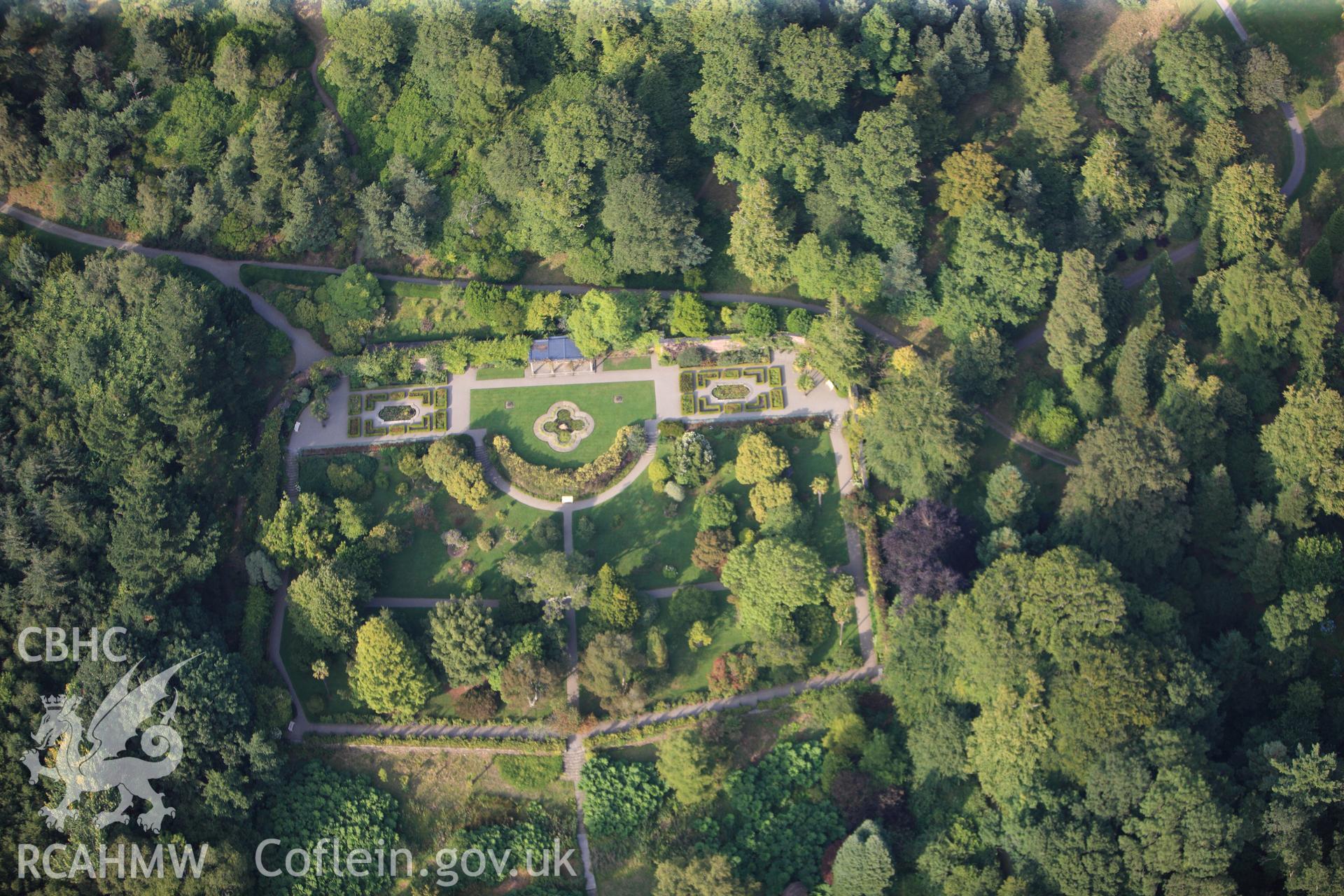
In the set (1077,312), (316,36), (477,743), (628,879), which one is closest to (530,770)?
(477,743)

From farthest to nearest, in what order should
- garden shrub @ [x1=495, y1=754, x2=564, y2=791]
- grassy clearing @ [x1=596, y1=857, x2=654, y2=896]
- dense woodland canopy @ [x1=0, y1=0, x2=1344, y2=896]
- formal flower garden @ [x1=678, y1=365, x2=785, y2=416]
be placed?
formal flower garden @ [x1=678, y1=365, x2=785, y2=416], garden shrub @ [x1=495, y1=754, x2=564, y2=791], grassy clearing @ [x1=596, y1=857, x2=654, y2=896], dense woodland canopy @ [x1=0, y1=0, x2=1344, y2=896]

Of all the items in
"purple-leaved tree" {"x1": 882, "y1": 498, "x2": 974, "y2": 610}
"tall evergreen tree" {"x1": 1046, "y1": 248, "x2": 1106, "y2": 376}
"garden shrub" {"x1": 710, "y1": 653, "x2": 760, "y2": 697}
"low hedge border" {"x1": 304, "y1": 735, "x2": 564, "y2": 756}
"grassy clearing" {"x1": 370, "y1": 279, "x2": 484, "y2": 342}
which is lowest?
"low hedge border" {"x1": 304, "y1": 735, "x2": 564, "y2": 756}

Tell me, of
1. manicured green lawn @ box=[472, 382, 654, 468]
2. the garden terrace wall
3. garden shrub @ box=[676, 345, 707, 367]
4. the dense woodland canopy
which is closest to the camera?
the dense woodland canopy

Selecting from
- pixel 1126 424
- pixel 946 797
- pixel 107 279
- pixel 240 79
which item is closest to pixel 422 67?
pixel 240 79

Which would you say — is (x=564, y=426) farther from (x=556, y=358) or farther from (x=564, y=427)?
(x=556, y=358)

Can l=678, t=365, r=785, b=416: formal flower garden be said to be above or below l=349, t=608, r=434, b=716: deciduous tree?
above

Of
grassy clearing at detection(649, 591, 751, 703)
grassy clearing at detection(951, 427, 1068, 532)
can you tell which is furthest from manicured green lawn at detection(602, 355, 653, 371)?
grassy clearing at detection(951, 427, 1068, 532)

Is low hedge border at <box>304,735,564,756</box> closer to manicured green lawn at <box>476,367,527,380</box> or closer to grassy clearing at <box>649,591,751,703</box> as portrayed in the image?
grassy clearing at <box>649,591,751,703</box>

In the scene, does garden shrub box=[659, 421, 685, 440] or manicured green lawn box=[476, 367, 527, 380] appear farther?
manicured green lawn box=[476, 367, 527, 380]
